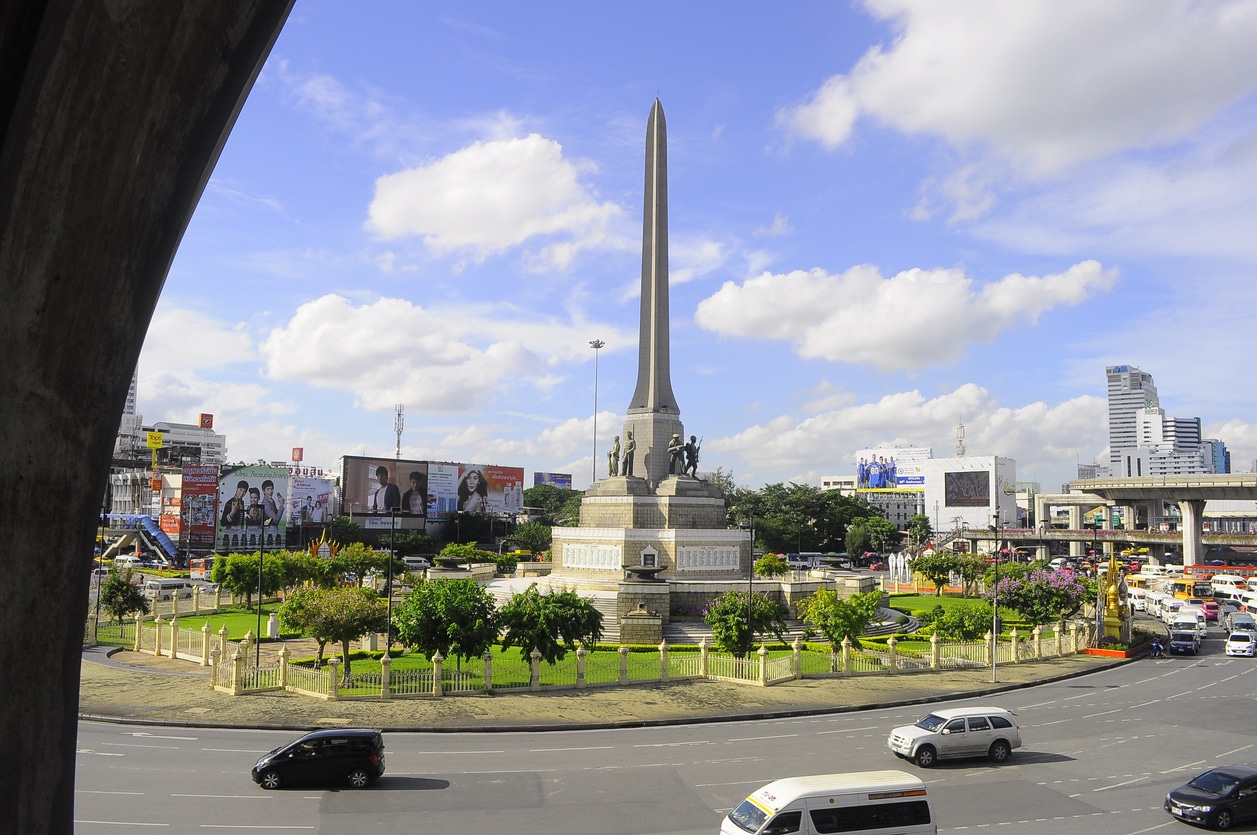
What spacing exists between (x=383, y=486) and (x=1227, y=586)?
63858 millimetres

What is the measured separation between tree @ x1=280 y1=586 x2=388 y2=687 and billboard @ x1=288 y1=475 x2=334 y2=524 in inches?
2069

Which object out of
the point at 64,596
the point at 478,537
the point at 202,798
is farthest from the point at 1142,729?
the point at 478,537

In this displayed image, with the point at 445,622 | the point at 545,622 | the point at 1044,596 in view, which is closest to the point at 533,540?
the point at 1044,596

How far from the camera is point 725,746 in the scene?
1816 centimetres

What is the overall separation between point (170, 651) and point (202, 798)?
1743cm

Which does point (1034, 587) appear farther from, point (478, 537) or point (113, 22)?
point (478, 537)

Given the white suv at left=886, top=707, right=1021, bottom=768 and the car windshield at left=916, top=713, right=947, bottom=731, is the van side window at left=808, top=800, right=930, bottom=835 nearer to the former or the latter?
the white suv at left=886, top=707, right=1021, bottom=768

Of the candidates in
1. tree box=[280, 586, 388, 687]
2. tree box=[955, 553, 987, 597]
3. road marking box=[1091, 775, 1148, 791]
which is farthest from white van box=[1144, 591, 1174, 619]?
tree box=[280, 586, 388, 687]

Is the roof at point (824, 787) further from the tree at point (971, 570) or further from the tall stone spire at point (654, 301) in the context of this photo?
the tree at point (971, 570)

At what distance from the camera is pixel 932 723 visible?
17.2 m

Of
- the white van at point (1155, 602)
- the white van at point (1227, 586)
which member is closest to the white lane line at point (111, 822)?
the white van at point (1155, 602)

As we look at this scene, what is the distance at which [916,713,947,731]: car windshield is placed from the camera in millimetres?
17000

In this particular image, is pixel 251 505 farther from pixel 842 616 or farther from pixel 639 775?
pixel 639 775

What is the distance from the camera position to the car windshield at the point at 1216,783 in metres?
13.5
